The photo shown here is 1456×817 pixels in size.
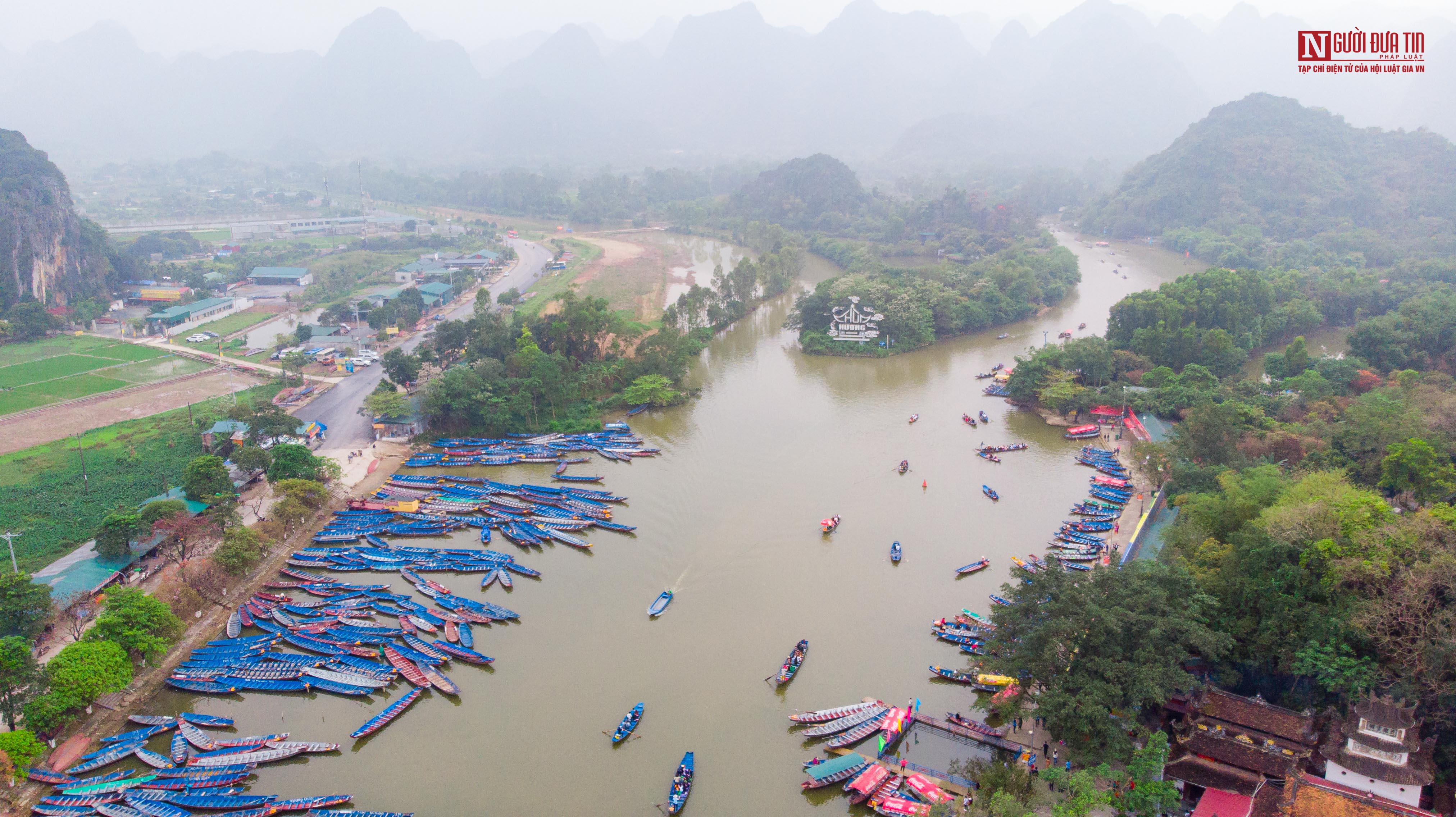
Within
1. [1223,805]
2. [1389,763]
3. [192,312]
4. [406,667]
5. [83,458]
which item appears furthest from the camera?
[192,312]

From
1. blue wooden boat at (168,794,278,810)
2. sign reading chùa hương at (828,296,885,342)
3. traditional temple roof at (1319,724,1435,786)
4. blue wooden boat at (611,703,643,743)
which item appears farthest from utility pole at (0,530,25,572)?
sign reading chùa hương at (828,296,885,342)

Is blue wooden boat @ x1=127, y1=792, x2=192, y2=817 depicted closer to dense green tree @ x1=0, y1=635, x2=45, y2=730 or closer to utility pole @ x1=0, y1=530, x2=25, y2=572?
dense green tree @ x1=0, y1=635, x2=45, y2=730

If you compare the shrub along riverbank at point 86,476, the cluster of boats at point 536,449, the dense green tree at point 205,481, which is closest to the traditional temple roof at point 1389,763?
the cluster of boats at point 536,449

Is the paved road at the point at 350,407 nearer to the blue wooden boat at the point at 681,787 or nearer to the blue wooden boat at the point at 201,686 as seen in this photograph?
the blue wooden boat at the point at 201,686

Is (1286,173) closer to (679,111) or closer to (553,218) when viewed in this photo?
(553,218)

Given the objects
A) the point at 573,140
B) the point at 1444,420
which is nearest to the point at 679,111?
the point at 573,140

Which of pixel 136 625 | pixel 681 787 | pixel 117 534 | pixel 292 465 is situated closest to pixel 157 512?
pixel 117 534

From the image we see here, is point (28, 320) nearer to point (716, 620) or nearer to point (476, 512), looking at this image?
point (476, 512)
